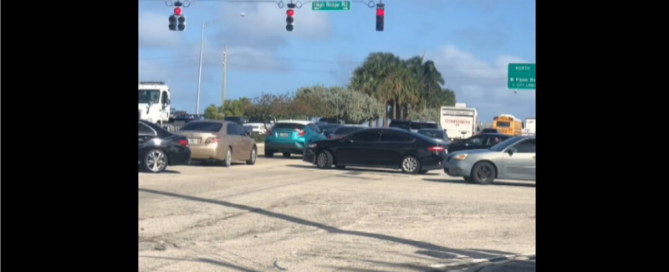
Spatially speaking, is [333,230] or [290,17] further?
[290,17]

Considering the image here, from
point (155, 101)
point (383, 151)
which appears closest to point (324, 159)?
Answer: point (383, 151)

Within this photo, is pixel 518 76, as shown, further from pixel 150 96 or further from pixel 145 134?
pixel 145 134

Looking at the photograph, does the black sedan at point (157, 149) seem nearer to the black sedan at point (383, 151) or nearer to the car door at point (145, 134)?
the car door at point (145, 134)

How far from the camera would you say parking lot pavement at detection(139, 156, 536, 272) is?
31.4 ft

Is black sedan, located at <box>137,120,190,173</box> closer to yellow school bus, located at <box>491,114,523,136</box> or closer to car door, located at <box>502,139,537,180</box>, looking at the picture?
car door, located at <box>502,139,537,180</box>

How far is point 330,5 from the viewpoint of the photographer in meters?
30.5

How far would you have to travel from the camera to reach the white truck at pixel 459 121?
183 ft

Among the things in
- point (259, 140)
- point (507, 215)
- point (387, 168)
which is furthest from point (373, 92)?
point (507, 215)

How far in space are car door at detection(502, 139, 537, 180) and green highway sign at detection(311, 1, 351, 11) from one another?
11.0 meters

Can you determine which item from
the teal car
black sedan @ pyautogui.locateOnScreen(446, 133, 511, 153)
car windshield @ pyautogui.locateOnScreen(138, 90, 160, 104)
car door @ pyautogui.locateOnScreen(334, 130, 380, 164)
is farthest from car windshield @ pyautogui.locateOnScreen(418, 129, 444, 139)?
car windshield @ pyautogui.locateOnScreen(138, 90, 160, 104)

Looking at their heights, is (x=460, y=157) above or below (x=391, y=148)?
below

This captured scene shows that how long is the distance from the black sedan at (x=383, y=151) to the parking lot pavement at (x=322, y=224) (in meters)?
4.45

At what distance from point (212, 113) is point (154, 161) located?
3890cm
